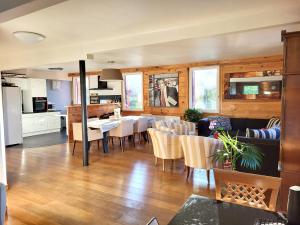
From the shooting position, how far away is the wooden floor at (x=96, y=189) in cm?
302

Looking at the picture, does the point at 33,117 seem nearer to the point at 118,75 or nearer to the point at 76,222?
the point at 118,75

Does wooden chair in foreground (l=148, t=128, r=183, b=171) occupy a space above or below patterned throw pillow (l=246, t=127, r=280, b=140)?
below

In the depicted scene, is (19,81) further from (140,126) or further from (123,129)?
(140,126)

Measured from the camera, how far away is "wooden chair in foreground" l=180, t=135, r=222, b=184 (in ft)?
12.9

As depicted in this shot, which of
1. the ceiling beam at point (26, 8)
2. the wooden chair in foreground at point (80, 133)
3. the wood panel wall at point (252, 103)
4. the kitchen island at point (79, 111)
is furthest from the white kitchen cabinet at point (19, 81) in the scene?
the ceiling beam at point (26, 8)

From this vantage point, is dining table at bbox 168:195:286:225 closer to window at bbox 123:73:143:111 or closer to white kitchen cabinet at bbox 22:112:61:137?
window at bbox 123:73:143:111

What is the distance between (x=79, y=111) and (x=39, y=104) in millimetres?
2044

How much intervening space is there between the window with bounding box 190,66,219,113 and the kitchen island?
10.2 ft

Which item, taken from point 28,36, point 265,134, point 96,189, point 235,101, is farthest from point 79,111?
point 265,134

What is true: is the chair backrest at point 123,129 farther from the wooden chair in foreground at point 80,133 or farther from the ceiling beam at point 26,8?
the ceiling beam at point 26,8

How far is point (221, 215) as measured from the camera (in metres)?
1.45

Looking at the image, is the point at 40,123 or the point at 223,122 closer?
the point at 223,122

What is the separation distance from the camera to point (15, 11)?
191cm

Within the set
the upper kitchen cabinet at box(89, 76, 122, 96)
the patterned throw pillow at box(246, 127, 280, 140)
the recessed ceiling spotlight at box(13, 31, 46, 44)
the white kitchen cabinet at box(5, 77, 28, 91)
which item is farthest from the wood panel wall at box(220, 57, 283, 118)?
the white kitchen cabinet at box(5, 77, 28, 91)
